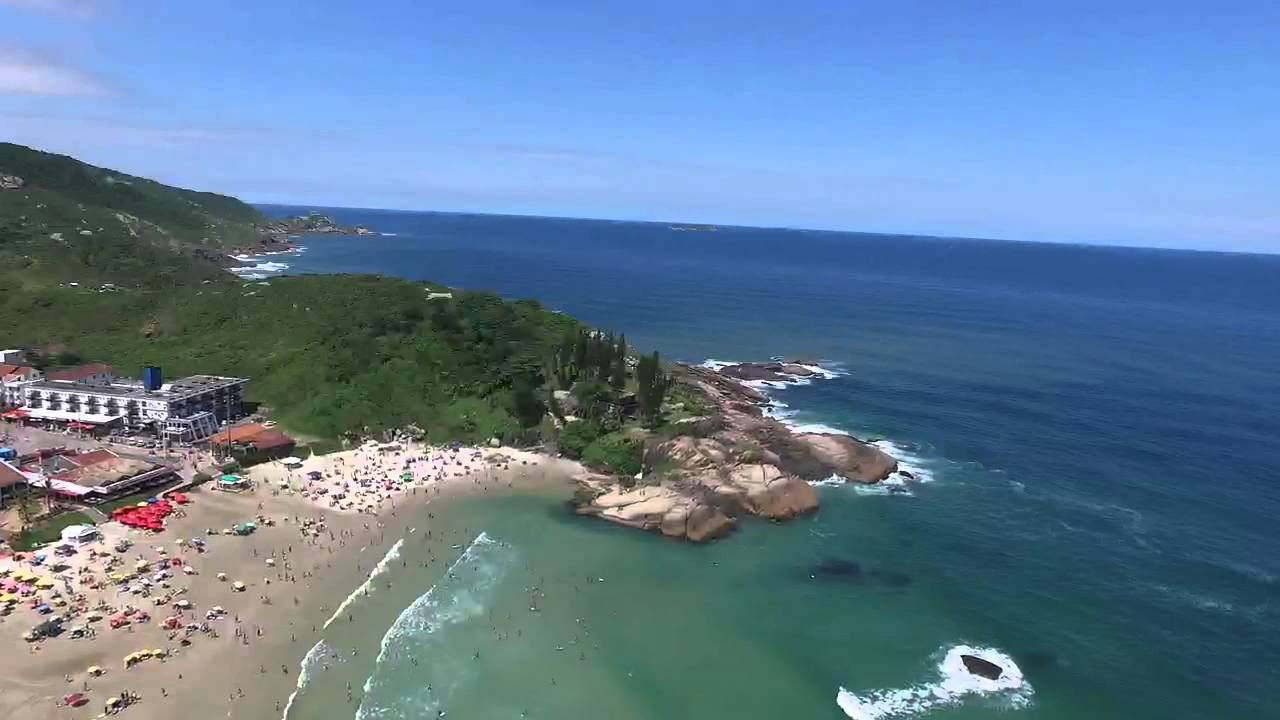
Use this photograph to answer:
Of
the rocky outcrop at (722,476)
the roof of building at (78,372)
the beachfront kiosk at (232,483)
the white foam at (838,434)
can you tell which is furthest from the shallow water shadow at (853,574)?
the roof of building at (78,372)

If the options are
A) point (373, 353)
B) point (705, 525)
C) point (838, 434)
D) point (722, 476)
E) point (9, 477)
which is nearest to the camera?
point (9, 477)

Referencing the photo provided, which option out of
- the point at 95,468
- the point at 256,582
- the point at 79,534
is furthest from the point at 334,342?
the point at 256,582

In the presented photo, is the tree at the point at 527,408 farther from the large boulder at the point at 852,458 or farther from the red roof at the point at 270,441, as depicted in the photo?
the large boulder at the point at 852,458

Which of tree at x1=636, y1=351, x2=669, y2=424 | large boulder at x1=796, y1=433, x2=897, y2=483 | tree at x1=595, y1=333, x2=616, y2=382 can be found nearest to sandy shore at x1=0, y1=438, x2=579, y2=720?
tree at x1=636, y1=351, x2=669, y2=424

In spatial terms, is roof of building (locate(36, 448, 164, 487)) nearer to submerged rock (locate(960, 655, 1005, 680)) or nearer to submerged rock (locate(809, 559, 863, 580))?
submerged rock (locate(809, 559, 863, 580))

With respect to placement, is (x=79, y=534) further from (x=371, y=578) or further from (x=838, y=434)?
(x=838, y=434)

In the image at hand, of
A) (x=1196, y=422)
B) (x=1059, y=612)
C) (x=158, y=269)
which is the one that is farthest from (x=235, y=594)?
(x=158, y=269)
